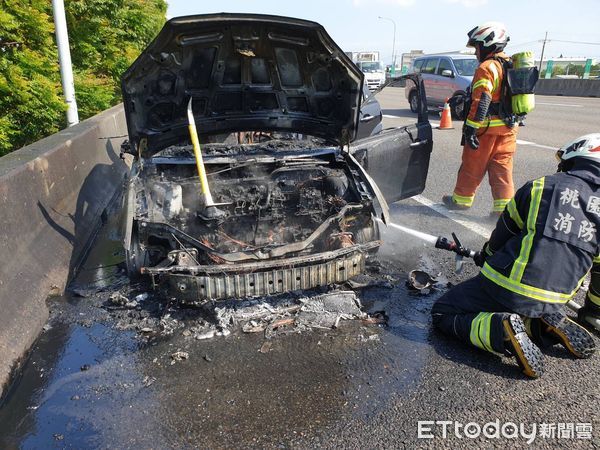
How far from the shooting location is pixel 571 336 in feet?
8.93

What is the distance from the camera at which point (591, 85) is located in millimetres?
20188

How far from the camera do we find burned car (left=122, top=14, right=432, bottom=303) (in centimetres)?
317

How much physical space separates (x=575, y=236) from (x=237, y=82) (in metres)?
2.89

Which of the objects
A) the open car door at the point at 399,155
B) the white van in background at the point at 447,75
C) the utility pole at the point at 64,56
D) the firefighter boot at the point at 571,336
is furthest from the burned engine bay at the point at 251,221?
the white van in background at the point at 447,75

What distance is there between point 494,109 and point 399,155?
123 cm

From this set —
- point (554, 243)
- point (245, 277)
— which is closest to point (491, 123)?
point (554, 243)

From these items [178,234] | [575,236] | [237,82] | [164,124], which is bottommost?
[178,234]

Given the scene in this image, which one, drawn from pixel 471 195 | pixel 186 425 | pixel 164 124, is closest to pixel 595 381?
pixel 186 425

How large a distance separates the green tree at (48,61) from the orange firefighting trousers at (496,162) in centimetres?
483

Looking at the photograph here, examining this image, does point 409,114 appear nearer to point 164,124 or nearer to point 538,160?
point 538,160

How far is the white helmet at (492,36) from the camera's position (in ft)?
16.2

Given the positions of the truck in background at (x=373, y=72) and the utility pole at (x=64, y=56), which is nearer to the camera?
the utility pole at (x=64, y=56)

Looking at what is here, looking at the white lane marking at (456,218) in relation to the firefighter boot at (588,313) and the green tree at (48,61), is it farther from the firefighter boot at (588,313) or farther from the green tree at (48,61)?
the green tree at (48,61)

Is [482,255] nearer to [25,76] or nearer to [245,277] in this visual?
[245,277]
